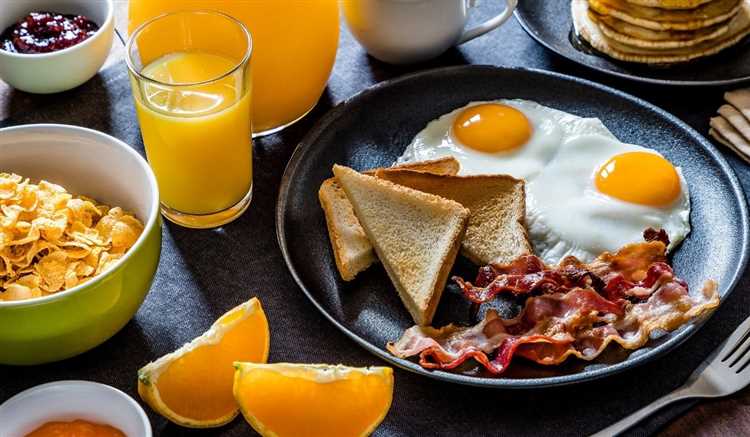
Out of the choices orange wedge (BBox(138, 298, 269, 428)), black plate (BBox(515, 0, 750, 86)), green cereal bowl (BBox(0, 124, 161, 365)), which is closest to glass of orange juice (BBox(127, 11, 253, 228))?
green cereal bowl (BBox(0, 124, 161, 365))

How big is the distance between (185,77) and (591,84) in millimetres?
959

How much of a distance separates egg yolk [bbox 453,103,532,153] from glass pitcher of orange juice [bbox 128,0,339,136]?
1.14 feet

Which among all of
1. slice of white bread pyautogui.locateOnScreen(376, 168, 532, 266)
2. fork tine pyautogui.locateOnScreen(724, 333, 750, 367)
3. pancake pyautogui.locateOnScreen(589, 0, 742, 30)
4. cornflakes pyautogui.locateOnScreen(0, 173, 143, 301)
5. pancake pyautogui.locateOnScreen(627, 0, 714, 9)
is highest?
pancake pyautogui.locateOnScreen(627, 0, 714, 9)

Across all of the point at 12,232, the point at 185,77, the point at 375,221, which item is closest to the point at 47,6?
the point at 185,77

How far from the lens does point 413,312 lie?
63.1 inches

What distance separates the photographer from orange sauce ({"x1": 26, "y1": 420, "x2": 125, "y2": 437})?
4.28 ft

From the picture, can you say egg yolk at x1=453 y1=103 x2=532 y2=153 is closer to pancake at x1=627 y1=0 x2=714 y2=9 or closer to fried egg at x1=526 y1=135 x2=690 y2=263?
fried egg at x1=526 y1=135 x2=690 y2=263

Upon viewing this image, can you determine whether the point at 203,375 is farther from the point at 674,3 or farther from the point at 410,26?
the point at 674,3

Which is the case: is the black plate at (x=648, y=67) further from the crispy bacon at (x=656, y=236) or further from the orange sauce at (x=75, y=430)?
the orange sauce at (x=75, y=430)

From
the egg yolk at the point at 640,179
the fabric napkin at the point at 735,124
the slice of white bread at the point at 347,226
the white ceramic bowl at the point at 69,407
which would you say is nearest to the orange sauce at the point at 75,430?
the white ceramic bowl at the point at 69,407

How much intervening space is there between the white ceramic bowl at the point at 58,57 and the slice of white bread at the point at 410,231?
0.73 metres

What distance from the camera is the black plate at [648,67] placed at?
6.90ft

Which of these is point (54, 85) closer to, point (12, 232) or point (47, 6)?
point (47, 6)

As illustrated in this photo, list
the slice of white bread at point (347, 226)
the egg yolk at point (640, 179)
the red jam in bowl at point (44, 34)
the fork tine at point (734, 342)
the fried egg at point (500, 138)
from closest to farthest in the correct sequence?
the fork tine at point (734, 342) → the slice of white bread at point (347, 226) → the egg yolk at point (640, 179) → the fried egg at point (500, 138) → the red jam in bowl at point (44, 34)
